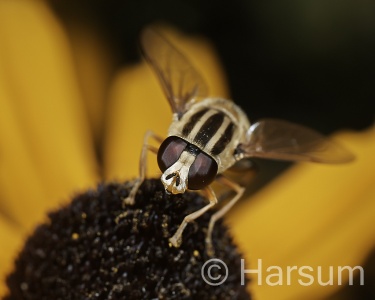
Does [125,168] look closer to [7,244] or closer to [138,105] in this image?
[138,105]

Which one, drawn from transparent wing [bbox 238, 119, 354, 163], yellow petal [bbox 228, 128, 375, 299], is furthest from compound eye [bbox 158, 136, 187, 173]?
yellow petal [bbox 228, 128, 375, 299]

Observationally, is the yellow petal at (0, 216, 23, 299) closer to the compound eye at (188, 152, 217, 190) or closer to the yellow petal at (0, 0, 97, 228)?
the yellow petal at (0, 0, 97, 228)

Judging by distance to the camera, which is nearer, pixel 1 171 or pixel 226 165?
pixel 226 165

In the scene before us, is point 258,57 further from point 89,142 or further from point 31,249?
point 31,249

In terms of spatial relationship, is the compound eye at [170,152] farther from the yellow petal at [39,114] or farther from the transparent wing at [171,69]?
the yellow petal at [39,114]

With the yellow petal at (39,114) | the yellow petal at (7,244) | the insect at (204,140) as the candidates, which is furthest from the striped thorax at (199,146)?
the yellow petal at (39,114)

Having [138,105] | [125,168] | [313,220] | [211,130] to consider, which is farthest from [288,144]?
[138,105]

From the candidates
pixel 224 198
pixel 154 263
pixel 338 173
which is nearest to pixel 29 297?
pixel 154 263
